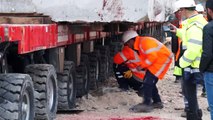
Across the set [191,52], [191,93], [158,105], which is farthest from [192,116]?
[158,105]

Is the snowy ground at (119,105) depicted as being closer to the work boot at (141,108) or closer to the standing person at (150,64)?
the work boot at (141,108)

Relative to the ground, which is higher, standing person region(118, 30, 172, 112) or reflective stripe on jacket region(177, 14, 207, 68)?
reflective stripe on jacket region(177, 14, 207, 68)

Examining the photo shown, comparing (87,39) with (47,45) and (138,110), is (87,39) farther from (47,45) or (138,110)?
(47,45)

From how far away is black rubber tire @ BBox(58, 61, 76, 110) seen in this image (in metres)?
8.13

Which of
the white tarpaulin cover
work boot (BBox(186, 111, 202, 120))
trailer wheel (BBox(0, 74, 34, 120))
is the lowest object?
work boot (BBox(186, 111, 202, 120))

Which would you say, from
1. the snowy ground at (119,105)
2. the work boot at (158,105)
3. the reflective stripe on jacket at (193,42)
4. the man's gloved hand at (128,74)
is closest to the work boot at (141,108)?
the snowy ground at (119,105)

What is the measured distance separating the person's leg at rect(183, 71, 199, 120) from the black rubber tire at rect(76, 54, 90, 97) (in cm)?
262

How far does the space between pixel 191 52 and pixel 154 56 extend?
2072 mm

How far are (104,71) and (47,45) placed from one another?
20.0ft

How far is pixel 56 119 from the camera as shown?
782 centimetres

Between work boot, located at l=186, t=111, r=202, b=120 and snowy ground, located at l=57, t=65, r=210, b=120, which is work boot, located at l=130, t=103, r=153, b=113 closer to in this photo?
snowy ground, located at l=57, t=65, r=210, b=120

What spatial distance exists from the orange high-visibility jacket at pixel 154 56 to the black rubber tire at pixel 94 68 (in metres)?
2.07

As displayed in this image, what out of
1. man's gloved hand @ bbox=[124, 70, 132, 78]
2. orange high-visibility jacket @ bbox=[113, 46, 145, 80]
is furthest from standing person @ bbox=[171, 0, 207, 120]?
man's gloved hand @ bbox=[124, 70, 132, 78]

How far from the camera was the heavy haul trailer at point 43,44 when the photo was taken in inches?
210
